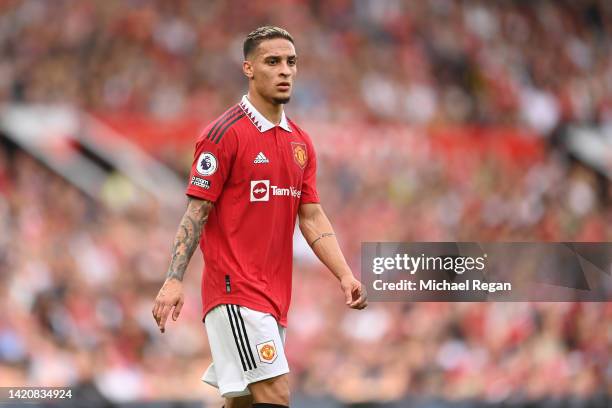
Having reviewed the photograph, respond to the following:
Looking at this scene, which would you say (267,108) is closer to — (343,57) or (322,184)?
(322,184)

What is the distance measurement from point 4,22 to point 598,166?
221 inches

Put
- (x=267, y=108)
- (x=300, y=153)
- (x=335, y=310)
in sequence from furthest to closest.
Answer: (x=335, y=310) → (x=300, y=153) → (x=267, y=108)

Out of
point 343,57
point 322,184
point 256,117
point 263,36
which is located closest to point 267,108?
point 256,117

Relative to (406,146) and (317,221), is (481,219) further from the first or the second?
(317,221)

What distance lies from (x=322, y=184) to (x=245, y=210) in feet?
16.7

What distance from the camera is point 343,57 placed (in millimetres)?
9945

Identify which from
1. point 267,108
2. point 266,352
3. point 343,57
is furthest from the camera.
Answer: point 343,57

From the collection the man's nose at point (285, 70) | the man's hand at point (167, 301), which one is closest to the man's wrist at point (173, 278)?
the man's hand at point (167, 301)

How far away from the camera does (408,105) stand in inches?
385

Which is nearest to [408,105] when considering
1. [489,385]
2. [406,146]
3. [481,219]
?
[406,146]

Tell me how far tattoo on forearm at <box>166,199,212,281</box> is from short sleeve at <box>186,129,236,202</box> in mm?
50

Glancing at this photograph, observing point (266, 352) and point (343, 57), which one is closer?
point (266, 352)

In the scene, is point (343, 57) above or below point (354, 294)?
above

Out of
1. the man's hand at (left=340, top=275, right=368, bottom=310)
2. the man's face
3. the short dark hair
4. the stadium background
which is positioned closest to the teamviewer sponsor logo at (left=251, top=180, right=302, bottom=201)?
the man's face
